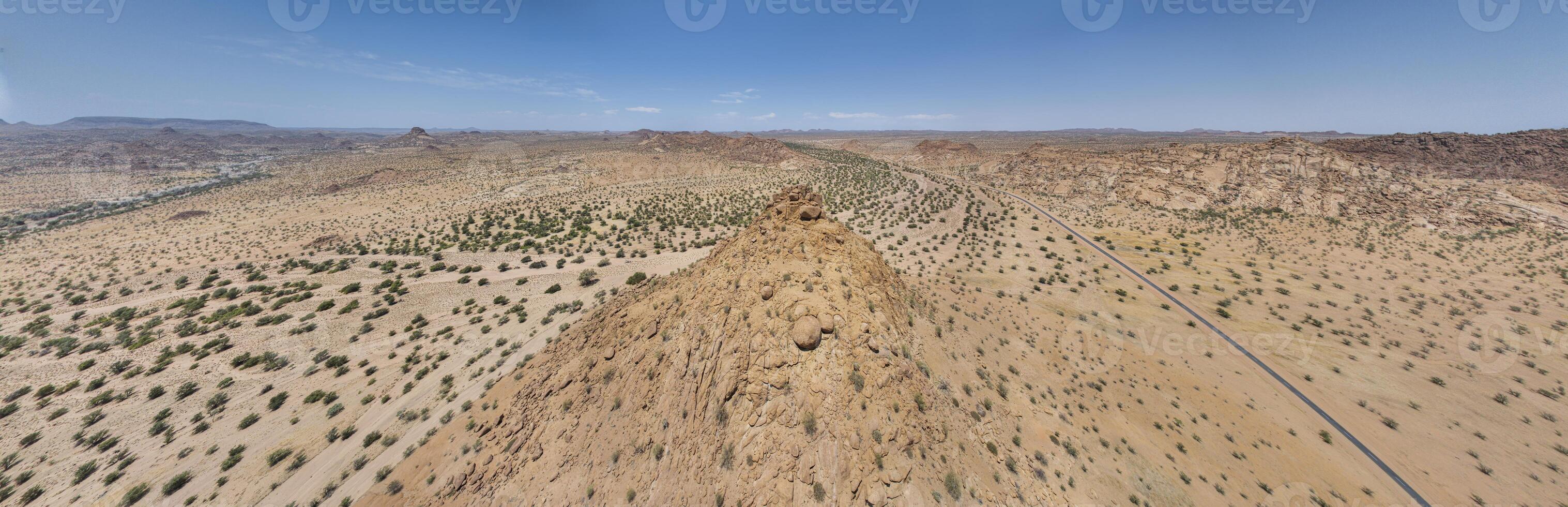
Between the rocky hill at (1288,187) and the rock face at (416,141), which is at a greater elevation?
the rock face at (416,141)

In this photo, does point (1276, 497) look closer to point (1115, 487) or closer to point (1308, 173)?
point (1115, 487)

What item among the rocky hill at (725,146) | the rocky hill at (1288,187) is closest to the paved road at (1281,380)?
the rocky hill at (1288,187)

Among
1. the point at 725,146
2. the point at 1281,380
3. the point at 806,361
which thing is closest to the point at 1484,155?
the point at 1281,380

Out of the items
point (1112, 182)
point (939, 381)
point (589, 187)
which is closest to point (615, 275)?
point (939, 381)

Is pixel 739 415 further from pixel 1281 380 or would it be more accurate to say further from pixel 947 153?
pixel 947 153

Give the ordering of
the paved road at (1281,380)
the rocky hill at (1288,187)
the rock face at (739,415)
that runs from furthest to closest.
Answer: the rocky hill at (1288,187)
the paved road at (1281,380)
the rock face at (739,415)

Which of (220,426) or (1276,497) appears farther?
(220,426)

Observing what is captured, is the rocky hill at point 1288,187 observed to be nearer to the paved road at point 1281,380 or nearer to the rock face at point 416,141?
the paved road at point 1281,380

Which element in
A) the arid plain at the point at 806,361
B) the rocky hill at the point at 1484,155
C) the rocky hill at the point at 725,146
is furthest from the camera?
the rocky hill at the point at 725,146
